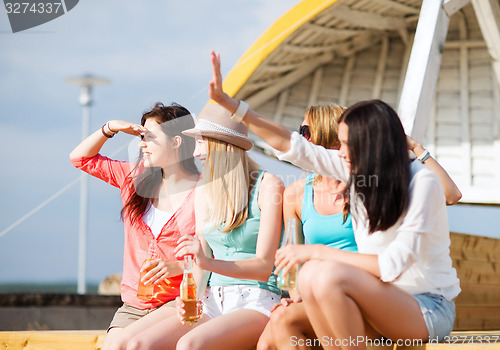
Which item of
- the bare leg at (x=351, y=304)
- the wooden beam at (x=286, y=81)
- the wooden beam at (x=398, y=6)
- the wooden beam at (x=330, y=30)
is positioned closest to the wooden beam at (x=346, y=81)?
the wooden beam at (x=286, y=81)

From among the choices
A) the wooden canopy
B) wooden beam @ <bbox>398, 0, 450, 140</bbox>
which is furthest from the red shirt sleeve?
the wooden canopy

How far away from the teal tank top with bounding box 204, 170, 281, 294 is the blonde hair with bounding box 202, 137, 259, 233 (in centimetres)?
3

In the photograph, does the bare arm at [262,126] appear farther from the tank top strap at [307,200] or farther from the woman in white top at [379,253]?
the tank top strap at [307,200]

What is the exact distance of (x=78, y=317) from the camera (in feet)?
19.8

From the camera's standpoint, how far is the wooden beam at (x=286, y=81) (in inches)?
343

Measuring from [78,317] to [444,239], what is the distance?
4.53 meters

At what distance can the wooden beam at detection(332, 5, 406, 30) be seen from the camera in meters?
7.73

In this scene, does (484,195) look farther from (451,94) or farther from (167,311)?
(167,311)

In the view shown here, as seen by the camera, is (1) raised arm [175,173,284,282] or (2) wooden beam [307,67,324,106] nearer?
(1) raised arm [175,173,284,282]

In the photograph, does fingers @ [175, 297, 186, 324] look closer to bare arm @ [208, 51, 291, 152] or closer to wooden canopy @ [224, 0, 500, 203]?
bare arm @ [208, 51, 291, 152]

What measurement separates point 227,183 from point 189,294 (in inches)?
22.1

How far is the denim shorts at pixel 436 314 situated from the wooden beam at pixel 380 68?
705cm

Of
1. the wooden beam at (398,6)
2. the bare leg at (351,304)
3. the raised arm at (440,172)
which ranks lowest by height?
the bare leg at (351,304)

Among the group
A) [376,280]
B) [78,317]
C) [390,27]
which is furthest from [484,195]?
[376,280]
